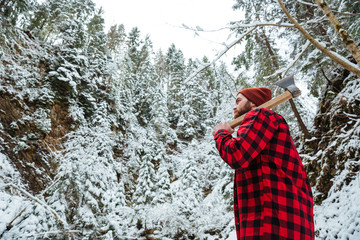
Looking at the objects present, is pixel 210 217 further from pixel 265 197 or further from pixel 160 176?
pixel 265 197

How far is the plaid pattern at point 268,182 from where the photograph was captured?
1.33 m

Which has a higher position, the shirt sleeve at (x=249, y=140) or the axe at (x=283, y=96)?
the axe at (x=283, y=96)

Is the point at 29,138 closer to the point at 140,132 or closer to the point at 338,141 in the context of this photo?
the point at 140,132

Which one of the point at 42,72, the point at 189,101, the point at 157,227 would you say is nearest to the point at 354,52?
the point at 157,227

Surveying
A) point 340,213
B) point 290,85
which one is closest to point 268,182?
point 290,85

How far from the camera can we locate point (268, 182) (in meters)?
1.41

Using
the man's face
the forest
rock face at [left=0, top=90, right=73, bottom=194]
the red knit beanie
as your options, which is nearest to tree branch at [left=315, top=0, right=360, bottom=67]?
the forest

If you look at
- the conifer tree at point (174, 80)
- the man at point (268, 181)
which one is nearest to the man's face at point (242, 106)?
the man at point (268, 181)

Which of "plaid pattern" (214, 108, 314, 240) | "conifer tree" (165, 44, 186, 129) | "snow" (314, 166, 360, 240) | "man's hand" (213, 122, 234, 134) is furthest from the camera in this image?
"conifer tree" (165, 44, 186, 129)

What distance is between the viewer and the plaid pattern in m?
1.33

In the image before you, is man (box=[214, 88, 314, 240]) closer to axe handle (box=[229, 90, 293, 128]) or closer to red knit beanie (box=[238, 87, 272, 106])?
axe handle (box=[229, 90, 293, 128])

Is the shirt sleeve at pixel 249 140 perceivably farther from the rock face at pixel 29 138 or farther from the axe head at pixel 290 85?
the rock face at pixel 29 138

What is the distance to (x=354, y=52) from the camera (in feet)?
7.98

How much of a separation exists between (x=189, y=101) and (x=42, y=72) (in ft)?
58.2
